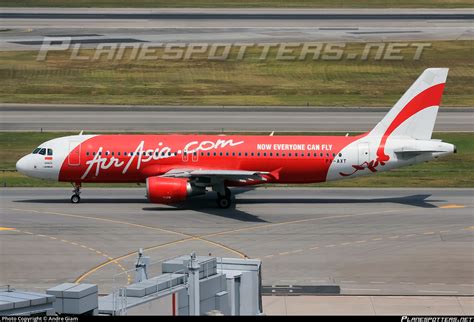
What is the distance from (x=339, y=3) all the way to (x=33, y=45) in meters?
67.2

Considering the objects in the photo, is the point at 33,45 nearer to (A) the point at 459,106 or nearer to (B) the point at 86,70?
(B) the point at 86,70

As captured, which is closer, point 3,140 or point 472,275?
point 472,275

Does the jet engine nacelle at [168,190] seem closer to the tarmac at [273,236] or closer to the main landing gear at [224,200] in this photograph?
the tarmac at [273,236]

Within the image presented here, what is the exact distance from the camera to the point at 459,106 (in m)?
118

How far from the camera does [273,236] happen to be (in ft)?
215

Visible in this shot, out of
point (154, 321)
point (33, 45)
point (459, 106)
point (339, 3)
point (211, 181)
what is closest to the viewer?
point (154, 321)

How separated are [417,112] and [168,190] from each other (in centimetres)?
1802

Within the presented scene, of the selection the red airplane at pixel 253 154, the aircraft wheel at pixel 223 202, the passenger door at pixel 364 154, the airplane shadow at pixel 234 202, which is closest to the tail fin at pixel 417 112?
the red airplane at pixel 253 154

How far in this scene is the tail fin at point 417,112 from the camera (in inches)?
2958

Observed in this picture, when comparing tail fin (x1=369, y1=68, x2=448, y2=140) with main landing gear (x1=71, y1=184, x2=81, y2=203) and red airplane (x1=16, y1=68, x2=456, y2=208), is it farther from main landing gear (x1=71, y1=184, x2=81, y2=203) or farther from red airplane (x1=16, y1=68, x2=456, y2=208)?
main landing gear (x1=71, y1=184, x2=81, y2=203)

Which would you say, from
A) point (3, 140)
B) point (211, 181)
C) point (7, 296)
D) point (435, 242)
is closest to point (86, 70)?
point (3, 140)

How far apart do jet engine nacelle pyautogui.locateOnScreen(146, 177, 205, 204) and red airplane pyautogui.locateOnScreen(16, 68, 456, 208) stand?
139cm

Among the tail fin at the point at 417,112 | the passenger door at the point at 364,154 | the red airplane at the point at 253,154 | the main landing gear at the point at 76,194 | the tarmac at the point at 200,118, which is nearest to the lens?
the red airplane at the point at 253,154

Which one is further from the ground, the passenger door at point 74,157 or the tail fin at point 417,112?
the tail fin at point 417,112
